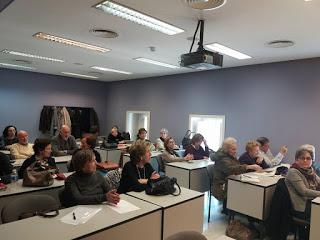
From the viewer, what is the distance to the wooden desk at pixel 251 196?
3.19 meters

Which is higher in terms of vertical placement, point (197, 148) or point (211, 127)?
point (211, 127)

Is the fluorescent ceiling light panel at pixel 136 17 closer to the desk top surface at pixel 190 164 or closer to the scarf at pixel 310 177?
the desk top surface at pixel 190 164

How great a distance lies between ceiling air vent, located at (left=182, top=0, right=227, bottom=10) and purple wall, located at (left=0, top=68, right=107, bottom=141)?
700 centimetres

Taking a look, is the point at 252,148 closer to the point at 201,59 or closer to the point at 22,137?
the point at 201,59

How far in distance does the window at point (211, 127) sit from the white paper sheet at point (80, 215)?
454 cm

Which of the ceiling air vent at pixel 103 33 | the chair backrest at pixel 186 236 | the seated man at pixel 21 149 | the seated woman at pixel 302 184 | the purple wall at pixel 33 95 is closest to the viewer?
the chair backrest at pixel 186 236

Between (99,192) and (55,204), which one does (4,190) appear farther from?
(99,192)

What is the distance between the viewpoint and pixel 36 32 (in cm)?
377

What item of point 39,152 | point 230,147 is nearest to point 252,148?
point 230,147

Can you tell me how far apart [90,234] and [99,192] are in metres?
0.72

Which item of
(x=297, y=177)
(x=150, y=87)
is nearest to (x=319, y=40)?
(x=297, y=177)

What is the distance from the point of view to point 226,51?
4457 mm

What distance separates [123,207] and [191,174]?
2.05 meters

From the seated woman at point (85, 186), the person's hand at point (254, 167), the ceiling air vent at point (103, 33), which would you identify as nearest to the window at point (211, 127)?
the person's hand at point (254, 167)
